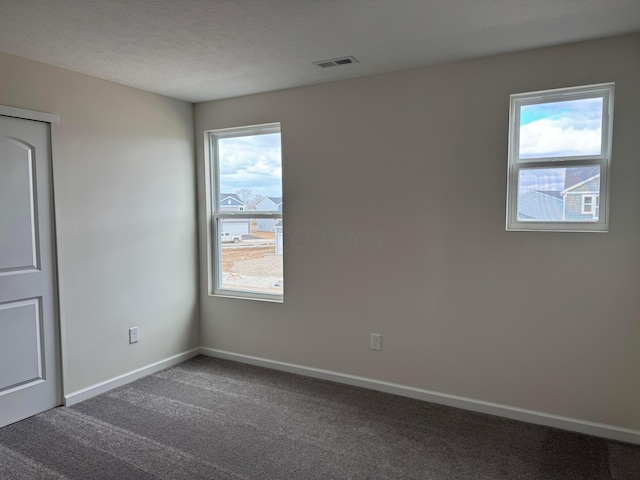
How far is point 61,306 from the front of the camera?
309 centimetres

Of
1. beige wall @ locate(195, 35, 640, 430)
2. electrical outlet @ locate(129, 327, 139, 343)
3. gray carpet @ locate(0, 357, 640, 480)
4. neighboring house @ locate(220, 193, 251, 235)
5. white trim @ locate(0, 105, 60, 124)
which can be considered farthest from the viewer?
neighboring house @ locate(220, 193, 251, 235)

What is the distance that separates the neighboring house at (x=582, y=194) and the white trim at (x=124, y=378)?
11.3ft

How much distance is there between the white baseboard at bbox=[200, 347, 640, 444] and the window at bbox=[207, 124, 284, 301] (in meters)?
0.62

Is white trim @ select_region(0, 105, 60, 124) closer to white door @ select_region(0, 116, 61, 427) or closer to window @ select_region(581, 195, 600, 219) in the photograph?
white door @ select_region(0, 116, 61, 427)

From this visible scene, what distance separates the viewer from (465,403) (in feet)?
10.1

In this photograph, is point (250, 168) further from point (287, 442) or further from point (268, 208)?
point (287, 442)

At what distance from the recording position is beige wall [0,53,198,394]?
3.08m

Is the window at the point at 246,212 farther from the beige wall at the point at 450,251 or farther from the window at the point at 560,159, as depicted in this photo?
the window at the point at 560,159

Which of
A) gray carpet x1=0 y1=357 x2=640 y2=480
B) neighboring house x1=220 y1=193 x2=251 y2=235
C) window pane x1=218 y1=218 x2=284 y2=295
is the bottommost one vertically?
gray carpet x1=0 y1=357 x2=640 y2=480

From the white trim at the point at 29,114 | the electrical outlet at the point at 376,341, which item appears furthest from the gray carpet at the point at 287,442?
the white trim at the point at 29,114

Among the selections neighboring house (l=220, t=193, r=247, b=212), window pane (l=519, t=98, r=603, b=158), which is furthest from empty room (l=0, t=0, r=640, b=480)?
neighboring house (l=220, t=193, r=247, b=212)

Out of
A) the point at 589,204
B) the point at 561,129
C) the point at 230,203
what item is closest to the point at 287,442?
the point at 230,203

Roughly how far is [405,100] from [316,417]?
236cm

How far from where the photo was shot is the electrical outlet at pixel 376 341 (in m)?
3.36
